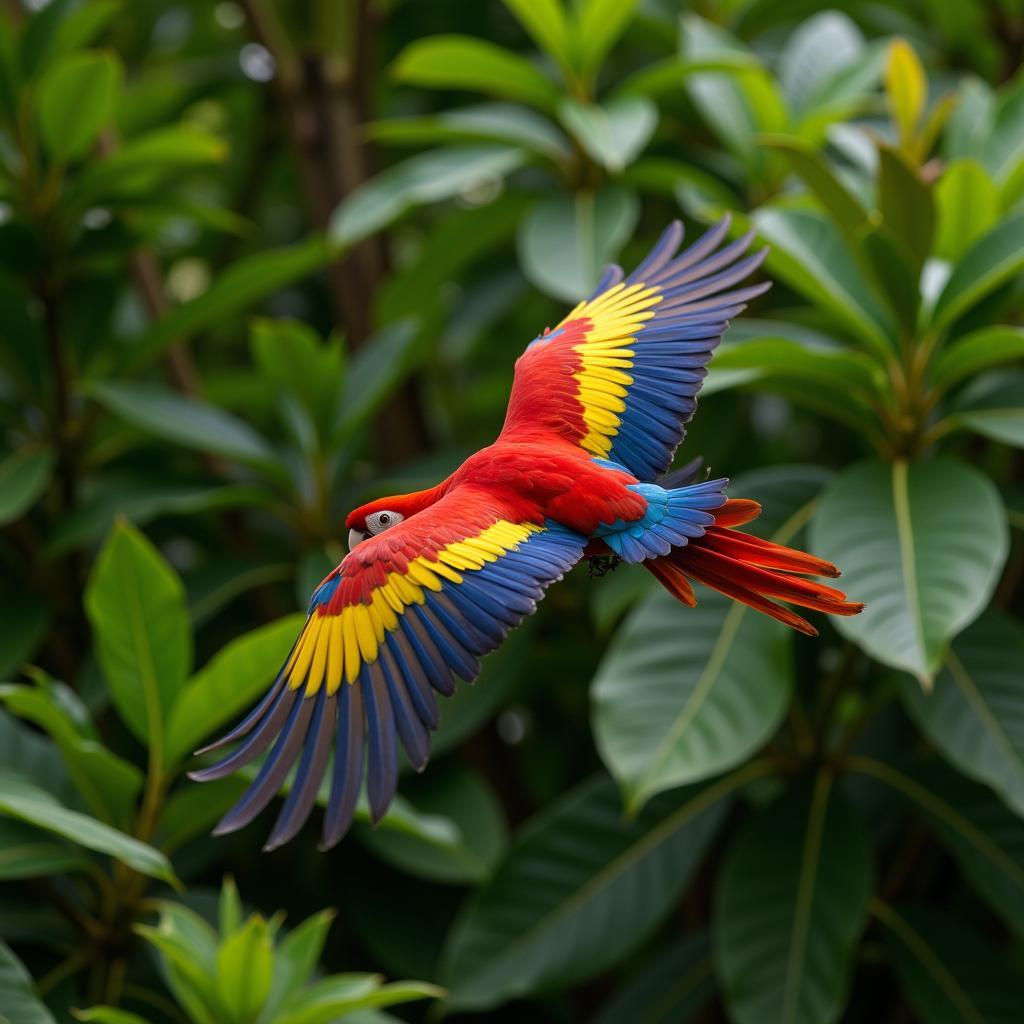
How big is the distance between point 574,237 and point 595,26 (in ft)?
1.13

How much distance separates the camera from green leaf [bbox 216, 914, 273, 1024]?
1283mm

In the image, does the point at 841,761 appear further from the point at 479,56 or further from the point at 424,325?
the point at 479,56

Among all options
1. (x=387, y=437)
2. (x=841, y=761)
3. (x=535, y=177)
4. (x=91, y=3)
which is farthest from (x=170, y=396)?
(x=841, y=761)

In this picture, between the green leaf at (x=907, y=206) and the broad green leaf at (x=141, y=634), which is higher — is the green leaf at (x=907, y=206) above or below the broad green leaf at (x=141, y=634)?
above

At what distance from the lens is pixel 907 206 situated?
1.55 meters

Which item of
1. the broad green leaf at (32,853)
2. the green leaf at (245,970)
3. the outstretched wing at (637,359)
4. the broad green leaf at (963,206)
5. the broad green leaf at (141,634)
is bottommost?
the green leaf at (245,970)

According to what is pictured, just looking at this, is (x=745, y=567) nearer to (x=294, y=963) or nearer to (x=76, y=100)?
(x=294, y=963)

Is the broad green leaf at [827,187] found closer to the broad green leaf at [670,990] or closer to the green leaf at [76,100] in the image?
the green leaf at [76,100]

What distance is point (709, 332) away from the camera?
35.0 inches

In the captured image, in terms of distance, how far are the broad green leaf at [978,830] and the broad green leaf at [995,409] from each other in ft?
1.54

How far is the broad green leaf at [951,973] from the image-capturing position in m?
1.79

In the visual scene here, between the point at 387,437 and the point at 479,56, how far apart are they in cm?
66

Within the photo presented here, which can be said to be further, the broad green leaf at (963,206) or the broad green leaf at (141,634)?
the broad green leaf at (963,206)

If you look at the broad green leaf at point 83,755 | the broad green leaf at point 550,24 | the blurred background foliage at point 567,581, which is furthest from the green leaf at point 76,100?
the broad green leaf at point 83,755
